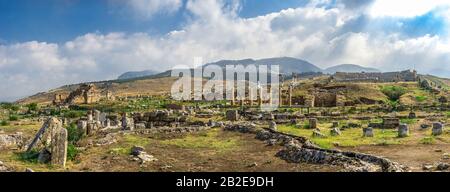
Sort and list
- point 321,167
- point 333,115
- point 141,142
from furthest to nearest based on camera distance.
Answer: point 333,115, point 141,142, point 321,167

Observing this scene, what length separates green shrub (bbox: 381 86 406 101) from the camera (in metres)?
77.7

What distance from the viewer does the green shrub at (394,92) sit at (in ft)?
255

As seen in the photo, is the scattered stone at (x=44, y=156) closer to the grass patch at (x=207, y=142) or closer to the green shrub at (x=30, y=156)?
the green shrub at (x=30, y=156)

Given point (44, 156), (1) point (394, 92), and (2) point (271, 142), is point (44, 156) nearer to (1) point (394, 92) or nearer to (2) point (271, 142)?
(2) point (271, 142)

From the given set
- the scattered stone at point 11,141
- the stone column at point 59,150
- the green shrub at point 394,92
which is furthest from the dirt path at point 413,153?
the green shrub at point 394,92

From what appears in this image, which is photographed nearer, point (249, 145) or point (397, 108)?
point (249, 145)

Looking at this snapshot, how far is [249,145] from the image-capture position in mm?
23422

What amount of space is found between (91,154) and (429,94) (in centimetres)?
6838

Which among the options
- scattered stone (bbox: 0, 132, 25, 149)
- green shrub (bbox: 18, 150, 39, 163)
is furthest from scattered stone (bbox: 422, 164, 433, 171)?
scattered stone (bbox: 0, 132, 25, 149)

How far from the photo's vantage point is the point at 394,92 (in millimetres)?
80312

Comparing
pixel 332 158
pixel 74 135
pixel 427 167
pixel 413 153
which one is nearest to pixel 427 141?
pixel 413 153

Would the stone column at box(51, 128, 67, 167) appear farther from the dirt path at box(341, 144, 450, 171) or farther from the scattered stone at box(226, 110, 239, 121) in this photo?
the scattered stone at box(226, 110, 239, 121)
